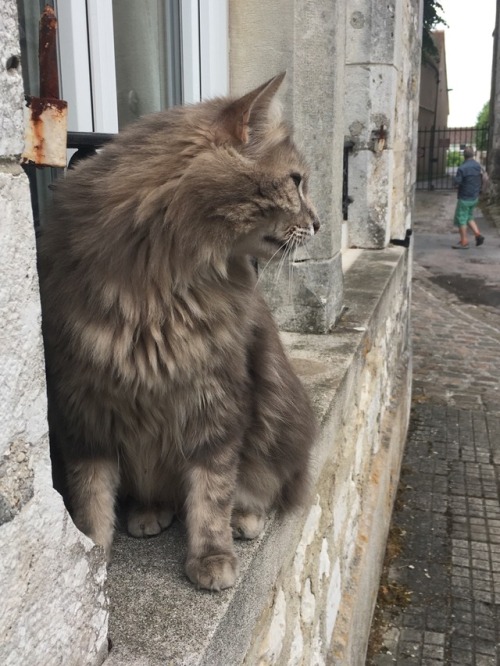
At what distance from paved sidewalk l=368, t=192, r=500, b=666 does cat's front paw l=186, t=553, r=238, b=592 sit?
97.6 inches

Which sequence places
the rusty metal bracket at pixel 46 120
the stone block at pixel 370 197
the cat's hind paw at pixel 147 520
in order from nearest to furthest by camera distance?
the rusty metal bracket at pixel 46 120 < the cat's hind paw at pixel 147 520 < the stone block at pixel 370 197

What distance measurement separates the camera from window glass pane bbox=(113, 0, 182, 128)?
238 cm

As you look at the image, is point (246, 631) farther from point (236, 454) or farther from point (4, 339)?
point (4, 339)

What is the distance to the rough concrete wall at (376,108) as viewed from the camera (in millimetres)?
4719

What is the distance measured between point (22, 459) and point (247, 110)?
0.94 meters

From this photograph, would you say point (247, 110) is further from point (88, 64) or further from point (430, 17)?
point (430, 17)

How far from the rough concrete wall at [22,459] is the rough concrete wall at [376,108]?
439cm

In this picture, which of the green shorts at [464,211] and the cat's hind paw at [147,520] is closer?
the cat's hind paw at [147,520]

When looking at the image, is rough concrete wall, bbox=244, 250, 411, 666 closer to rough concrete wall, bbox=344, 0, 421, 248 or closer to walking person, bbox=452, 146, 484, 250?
rough concrete wall, bbox=344, 0, 421, 248

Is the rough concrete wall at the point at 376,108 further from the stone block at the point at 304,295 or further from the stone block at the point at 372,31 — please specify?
the stone block at the point at 304,295

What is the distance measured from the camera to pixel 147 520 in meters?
1.75

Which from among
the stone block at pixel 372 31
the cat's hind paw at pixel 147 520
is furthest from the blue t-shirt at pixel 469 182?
the cat's hind paw at pixel 147 520

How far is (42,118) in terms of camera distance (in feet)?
3.90

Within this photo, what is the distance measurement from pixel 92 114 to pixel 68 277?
0.87 m
